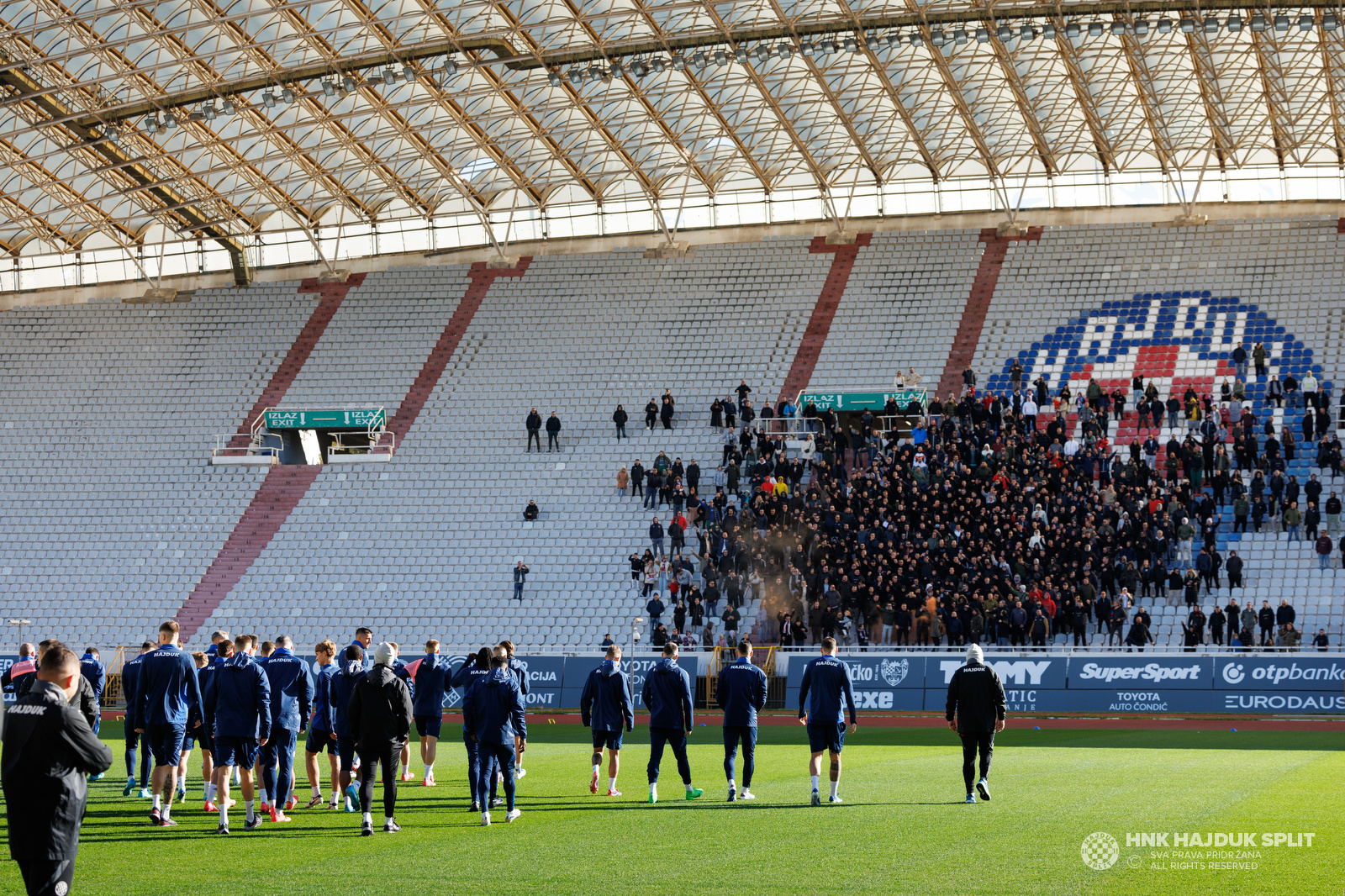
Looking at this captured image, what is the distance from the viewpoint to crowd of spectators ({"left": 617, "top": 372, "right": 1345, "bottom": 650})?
1143 inches

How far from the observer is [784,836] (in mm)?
11289

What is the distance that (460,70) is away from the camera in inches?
1505

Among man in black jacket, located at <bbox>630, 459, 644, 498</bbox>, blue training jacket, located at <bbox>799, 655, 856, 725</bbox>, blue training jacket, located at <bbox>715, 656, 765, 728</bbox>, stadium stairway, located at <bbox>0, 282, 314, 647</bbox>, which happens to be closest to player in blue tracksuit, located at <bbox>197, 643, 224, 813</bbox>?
blue training jacket, located at <bbox>715, 656, 765, 728</bbox>

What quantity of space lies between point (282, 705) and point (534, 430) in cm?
2734

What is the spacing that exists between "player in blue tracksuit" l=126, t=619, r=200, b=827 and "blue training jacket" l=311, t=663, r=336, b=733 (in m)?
1.67

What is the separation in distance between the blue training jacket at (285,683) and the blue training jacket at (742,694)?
420 centimetres

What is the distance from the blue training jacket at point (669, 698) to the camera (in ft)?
46.6

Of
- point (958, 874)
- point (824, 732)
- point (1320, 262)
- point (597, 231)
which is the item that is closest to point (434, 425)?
point (597, 231)

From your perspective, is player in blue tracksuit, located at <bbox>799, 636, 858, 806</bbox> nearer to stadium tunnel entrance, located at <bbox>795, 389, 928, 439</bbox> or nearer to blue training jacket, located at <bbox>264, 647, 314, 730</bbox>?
blue training jacket, located at <bbox>264, 647, 314, 730</bbox>

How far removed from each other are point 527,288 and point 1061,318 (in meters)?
17.9

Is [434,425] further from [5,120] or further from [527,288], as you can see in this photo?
[5,120]

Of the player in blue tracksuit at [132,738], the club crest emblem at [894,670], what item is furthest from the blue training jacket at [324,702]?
the club crest emblem at [894,670]

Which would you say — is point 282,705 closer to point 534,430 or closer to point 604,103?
point 534,430

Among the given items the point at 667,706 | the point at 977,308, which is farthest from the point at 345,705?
the point at 977,308
